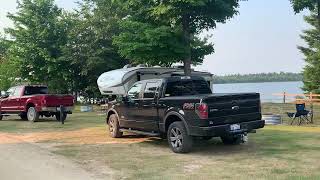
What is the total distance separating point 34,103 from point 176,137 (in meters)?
12.5

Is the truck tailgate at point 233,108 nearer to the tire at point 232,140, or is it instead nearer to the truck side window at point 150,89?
A: the tire at point 232,140

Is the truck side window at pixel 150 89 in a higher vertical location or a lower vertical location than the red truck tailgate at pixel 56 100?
higher

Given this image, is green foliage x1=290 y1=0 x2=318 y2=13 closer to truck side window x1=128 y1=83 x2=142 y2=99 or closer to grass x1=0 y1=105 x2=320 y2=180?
grass x1=0 y1=105 x2=320 y2=180

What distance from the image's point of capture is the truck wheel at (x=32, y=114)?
22156mm

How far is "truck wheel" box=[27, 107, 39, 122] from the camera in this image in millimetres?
22156

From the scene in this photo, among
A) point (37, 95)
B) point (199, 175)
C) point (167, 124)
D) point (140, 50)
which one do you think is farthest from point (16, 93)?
point (199, 175)

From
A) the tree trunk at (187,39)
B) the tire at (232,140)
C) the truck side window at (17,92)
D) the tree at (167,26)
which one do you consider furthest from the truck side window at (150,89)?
the truck side window at (17,92)

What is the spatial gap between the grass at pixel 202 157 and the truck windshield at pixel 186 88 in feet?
4.68

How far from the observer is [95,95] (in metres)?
40.4

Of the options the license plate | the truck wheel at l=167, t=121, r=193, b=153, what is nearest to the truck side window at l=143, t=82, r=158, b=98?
the truck wheel at l=167, t=121, r=193, b=153

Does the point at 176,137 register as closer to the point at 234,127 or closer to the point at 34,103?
the point at 234,127

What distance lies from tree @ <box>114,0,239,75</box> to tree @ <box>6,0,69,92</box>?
14384mm

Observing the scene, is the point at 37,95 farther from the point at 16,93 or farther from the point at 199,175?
the point at 199,175

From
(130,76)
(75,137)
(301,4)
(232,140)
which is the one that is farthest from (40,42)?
(232,140)
